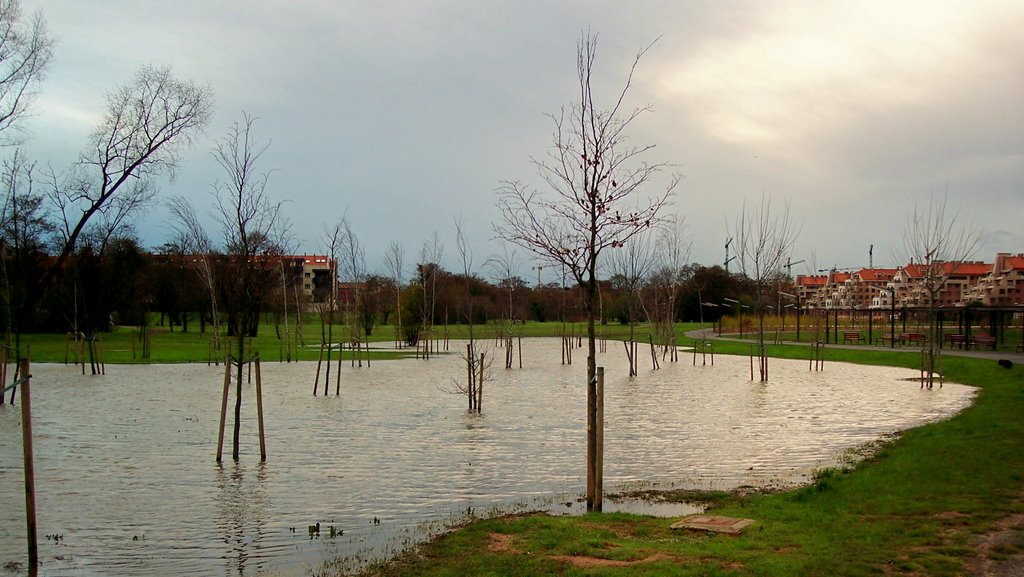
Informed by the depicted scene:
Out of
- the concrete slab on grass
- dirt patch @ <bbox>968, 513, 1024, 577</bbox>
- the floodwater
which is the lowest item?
the floodwater

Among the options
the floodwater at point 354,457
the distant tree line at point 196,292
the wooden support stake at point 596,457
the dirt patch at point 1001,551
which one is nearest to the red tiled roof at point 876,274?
the distant tree line at point 196,292

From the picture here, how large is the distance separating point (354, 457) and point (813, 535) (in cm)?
882

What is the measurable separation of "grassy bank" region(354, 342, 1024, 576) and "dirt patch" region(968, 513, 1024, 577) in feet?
0.09

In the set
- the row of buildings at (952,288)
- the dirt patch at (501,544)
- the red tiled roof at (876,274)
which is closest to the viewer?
the dirt patch at (501,544)

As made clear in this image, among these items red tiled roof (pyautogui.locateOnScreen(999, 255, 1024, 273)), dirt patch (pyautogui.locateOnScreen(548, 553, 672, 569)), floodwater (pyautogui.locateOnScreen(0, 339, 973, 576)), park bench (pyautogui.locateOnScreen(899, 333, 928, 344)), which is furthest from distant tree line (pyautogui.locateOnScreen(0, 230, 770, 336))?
dirt patch (pyautogui.locateOnScreen(548, 553, 672, 569))

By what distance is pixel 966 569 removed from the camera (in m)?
6.57

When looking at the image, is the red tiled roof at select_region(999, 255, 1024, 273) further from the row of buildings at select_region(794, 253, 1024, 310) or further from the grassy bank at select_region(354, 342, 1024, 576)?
the grassy bank at select_region(354, 342, 1024, 576)

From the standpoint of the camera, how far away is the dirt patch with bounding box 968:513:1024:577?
6535 mm

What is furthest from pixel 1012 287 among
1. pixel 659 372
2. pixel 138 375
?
pixel 138 375

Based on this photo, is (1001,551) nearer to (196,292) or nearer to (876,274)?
(196,292)

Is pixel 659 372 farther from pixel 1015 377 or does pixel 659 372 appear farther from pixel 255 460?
pixel 255 460

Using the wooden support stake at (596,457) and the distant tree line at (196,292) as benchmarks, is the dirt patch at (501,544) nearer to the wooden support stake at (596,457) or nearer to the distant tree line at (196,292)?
the wooden support stake at (596,457)

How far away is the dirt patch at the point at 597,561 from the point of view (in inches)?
274

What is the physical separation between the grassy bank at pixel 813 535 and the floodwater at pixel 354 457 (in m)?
1.17
